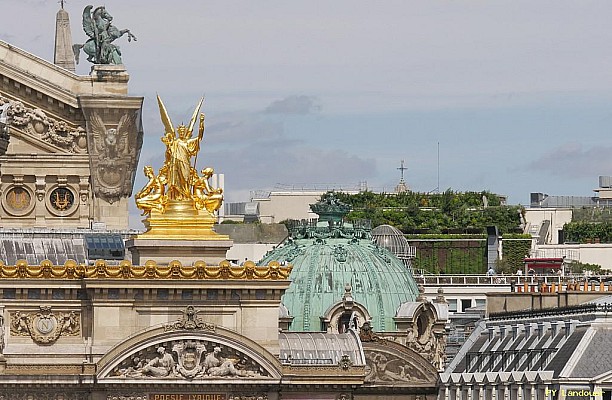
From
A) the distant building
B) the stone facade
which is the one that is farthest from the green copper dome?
the stone facade

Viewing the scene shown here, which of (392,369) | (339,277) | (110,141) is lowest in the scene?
(392,369)

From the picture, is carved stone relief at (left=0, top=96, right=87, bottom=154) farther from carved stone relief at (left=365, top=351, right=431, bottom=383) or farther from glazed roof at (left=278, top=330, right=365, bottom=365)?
glazed roof at (left=278, top=330, right=365, bottom=365)

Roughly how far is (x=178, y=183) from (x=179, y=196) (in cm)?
45

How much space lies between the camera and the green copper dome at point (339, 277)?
143875 mm

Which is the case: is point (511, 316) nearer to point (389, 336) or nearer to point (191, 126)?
point (389, 336)

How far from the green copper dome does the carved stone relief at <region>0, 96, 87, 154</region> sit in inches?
572

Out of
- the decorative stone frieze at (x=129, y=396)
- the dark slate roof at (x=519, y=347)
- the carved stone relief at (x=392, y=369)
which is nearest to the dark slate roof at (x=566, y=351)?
the dark slate roof at (x=519, y=347)

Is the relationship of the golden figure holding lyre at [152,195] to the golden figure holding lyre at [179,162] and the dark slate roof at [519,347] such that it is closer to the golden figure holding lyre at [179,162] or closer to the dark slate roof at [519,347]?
the golden figure holding lyre at [179,162]

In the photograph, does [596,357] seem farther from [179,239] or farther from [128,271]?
[128,271]

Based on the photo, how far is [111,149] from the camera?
5256 inches

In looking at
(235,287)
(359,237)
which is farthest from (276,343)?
(359,237)

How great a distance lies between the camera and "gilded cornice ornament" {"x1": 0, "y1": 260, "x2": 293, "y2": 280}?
117 m

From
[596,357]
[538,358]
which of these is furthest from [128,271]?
[538,358]

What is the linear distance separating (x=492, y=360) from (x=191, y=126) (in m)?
32.2
